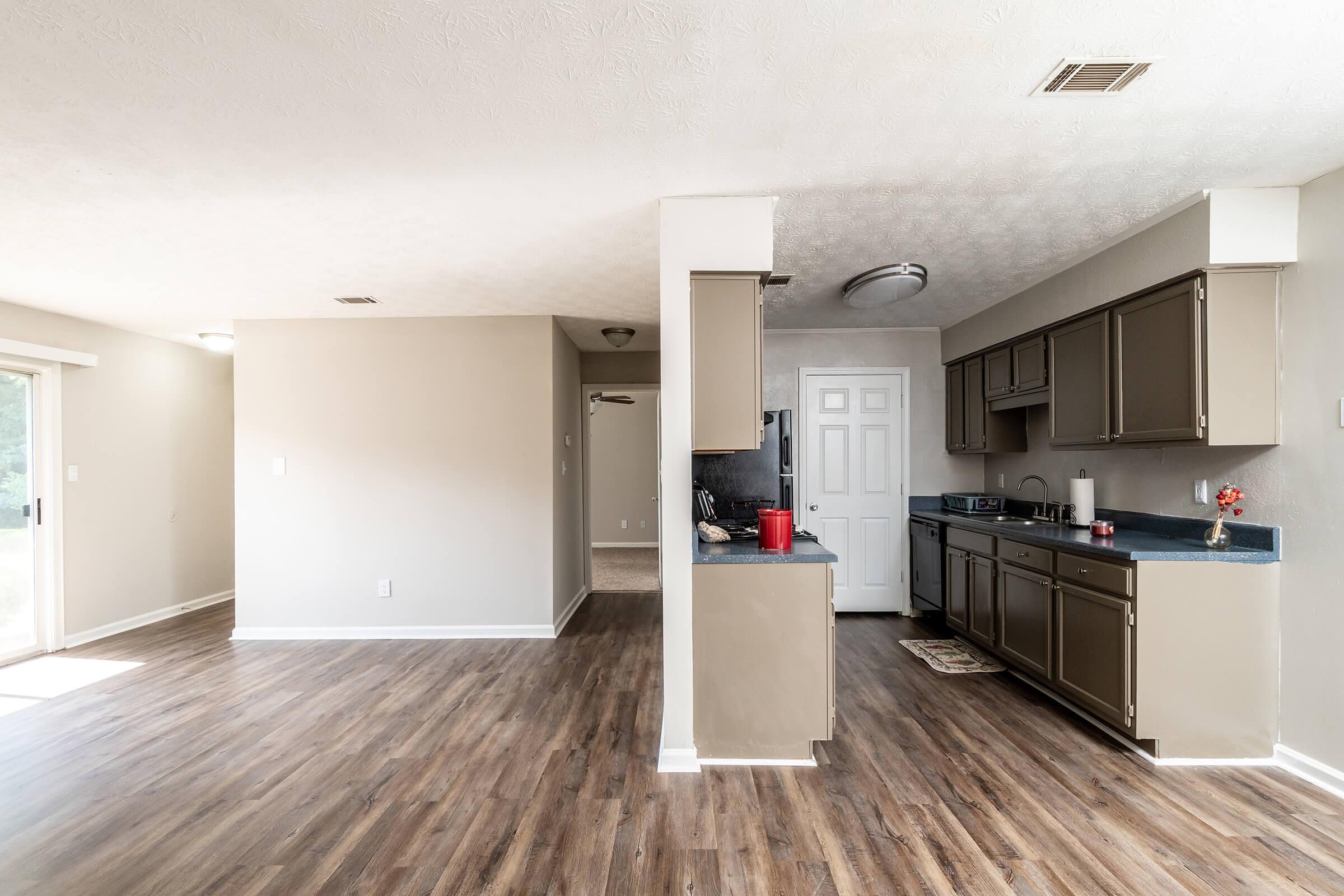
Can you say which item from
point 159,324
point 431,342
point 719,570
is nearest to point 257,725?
point 719,570

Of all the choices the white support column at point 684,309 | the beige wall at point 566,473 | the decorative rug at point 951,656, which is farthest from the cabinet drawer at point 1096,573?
the beige wall at point 566,473

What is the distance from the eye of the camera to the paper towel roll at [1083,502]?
12.5 feet

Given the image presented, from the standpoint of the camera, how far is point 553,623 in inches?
192

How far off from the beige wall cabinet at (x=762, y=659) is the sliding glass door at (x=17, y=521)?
15.8 feet

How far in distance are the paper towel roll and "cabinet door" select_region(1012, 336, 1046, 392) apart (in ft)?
2.07

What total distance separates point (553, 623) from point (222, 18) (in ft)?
13.4

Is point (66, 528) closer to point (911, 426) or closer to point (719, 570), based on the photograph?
point (719, 570)

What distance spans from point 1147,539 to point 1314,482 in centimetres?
76

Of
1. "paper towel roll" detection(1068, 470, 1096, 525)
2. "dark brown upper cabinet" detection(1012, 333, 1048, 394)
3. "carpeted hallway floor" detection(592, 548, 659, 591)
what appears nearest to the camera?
"paper towel roll" detection(1068, 470, 1096, 525)

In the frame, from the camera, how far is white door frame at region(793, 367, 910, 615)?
213 inches

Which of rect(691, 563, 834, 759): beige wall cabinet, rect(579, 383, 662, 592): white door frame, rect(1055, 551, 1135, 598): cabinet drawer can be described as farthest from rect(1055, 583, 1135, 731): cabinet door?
rect(579, 383, 662, 592): white door frame

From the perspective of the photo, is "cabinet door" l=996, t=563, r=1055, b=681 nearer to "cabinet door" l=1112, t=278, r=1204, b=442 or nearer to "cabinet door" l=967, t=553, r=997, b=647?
"cabinet door" l=967, t=553, r=997, b=647

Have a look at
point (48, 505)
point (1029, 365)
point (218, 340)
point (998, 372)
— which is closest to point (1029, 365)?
point (1029, 365)

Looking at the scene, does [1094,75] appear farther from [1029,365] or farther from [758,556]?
[1029,365]
